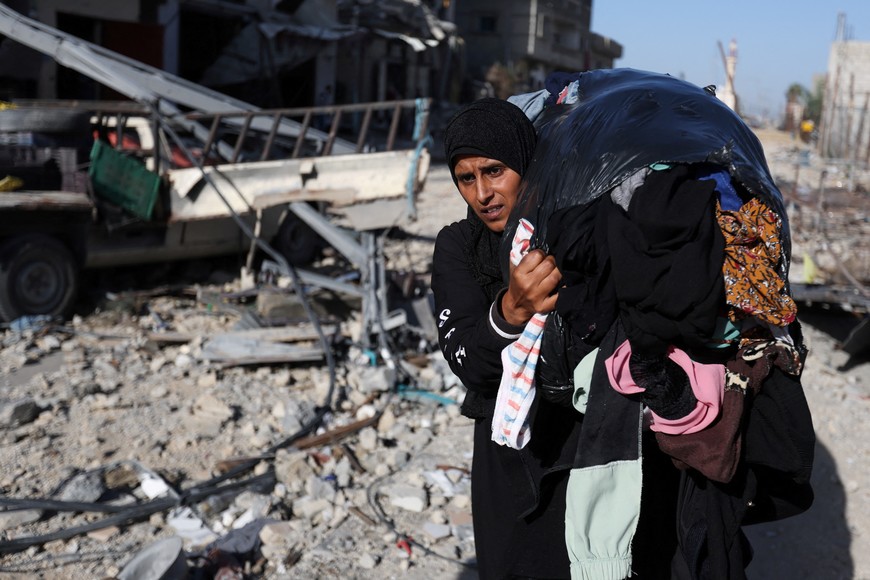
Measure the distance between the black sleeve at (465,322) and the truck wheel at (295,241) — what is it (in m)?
6.44

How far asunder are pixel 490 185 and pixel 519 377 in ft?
1.40

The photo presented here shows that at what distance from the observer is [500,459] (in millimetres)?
1853

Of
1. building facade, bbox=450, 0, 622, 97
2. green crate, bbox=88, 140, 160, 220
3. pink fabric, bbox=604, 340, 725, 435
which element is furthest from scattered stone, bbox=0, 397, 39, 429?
building facade, bbox=450, 0, 622, 97

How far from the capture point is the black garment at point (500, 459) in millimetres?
1709

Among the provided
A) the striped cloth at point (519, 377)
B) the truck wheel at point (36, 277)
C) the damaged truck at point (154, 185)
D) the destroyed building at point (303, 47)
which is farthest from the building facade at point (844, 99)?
the striped cloth at point (519, 377)

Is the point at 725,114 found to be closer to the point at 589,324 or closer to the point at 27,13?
the point at 589,324

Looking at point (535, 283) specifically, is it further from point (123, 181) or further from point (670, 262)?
point (123, 181)

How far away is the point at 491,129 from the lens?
1623 mm

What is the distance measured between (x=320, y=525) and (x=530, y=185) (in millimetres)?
2673

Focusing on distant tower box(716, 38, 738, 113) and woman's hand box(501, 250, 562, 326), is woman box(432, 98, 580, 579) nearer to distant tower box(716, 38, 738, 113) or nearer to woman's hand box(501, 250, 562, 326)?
woman's hand box(501, 250, 562, 326)

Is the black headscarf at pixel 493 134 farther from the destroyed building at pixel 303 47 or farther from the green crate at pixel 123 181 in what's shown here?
the destroyed building at pixel 303 47

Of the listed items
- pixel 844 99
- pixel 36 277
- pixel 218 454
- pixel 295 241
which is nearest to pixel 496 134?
pixel 218 454

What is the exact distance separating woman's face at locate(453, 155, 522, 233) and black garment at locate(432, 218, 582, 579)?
0.14m

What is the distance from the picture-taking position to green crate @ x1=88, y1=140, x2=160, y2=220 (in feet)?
21.1
